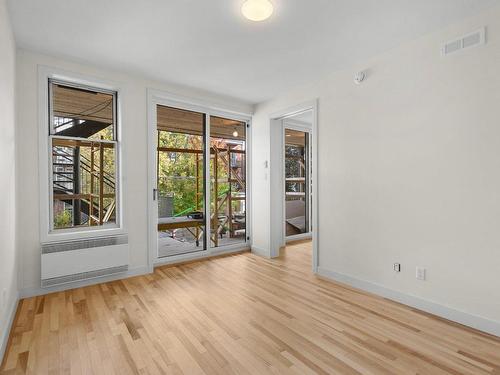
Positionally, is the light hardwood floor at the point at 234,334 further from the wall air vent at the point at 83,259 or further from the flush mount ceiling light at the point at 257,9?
the flush mount ceiling light at the point at 257,9

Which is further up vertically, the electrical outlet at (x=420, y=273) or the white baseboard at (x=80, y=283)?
the electrical outlet at (x=420, y=273)

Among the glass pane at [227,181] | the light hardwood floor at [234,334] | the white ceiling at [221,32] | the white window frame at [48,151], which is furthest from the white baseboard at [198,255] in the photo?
the white ceiling at [221,32]

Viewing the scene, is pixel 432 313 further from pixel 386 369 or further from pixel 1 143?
pixel 1 143

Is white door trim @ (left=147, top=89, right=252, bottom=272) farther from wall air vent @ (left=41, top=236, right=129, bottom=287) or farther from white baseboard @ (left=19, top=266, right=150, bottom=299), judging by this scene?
wall air vent @ (left=41, top=236, right=129, bottom=287)

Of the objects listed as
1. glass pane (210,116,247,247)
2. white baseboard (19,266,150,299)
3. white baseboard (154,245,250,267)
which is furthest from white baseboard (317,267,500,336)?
white baseboard (19,266,150,299)

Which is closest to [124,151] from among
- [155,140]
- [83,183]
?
[155,140]

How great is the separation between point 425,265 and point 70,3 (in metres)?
3.89

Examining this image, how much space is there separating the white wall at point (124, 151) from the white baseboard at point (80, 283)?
0.04 ft

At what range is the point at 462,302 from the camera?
2.44m

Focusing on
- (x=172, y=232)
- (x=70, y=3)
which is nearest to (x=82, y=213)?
(x=172, y=232)

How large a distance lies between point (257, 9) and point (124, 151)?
8.03ft

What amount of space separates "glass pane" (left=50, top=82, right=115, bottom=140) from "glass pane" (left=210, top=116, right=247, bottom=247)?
63.4 inches

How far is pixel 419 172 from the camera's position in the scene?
2711mm

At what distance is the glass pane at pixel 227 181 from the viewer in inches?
187
